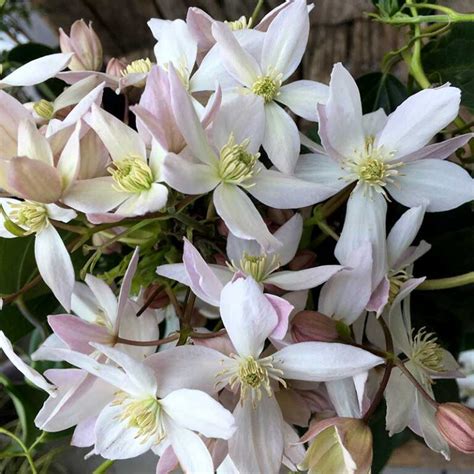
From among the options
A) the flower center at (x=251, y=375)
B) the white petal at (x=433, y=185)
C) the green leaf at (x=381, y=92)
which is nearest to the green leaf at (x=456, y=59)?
the green leaf at (x=381, y=92)

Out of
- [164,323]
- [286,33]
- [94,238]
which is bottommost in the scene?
[164,323]

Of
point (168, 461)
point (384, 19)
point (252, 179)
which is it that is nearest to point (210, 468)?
point (168, 461)

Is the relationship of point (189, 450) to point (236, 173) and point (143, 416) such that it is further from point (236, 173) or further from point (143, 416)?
point (236, 173)

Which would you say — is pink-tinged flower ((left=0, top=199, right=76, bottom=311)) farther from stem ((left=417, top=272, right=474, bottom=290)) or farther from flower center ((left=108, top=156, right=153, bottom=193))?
stem ((left=417, top=272, right=474, bottom=290))

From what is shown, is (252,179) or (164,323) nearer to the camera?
(252,179)

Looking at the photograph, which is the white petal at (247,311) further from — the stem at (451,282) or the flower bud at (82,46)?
the flower bud at (82,46)

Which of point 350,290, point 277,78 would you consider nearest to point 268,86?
point 277,78

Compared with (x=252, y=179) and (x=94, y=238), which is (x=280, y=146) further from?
(x=94, y=238)

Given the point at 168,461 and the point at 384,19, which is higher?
the point at 384,19
